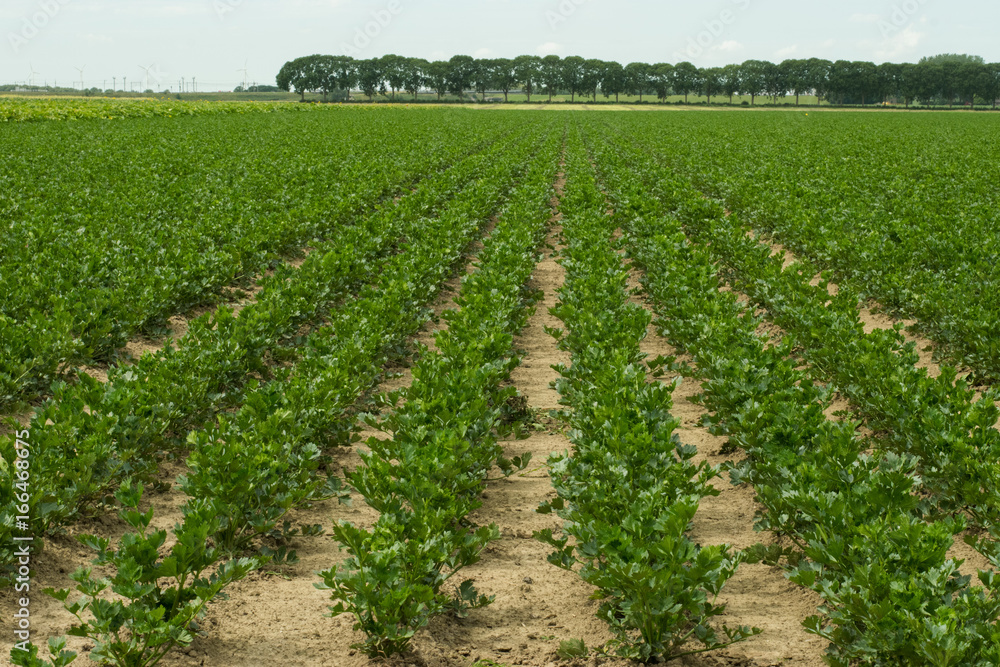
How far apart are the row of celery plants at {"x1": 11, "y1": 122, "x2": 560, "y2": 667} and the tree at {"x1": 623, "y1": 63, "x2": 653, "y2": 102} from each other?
134199 millimetres

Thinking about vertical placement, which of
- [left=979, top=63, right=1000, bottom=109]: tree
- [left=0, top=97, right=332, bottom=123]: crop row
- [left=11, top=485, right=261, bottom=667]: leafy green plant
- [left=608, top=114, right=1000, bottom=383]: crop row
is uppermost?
[left=979, top=63, right=1000, bottom=109]: tree

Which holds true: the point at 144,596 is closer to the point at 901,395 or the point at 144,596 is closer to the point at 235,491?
the point at 235,491

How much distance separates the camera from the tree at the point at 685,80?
130500mm

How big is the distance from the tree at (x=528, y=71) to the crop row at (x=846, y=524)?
5296 inches

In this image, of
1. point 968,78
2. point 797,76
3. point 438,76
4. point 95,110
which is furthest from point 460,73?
point 95,110

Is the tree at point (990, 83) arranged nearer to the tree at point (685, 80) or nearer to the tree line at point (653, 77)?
the tree line at point (653, 77)

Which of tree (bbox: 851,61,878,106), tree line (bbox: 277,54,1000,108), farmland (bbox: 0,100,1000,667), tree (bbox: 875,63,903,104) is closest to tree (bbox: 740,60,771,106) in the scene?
tree line (bbox: 277,54,1000,108)

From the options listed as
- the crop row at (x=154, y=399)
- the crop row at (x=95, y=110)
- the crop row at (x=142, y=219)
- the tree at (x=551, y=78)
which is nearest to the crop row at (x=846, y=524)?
the crop row at (x=154, y=399)

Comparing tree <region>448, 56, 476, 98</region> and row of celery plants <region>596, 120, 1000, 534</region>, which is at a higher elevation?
tree <region>448, 56, 476, 98</region>

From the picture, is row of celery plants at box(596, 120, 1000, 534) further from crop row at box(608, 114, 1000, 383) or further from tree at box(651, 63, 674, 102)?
tree at box(651, 63, 674, 102)

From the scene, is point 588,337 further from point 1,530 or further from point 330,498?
point 1,530

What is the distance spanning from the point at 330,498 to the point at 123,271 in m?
5.62

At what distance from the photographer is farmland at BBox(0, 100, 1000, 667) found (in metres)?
3.93

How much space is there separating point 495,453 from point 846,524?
8.43ft
